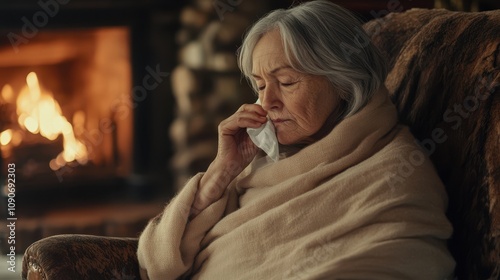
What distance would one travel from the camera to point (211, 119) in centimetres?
341

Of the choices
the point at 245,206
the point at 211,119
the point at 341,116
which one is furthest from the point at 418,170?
the point at 211,119

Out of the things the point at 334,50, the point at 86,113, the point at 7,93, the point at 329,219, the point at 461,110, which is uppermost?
the point at 334,50

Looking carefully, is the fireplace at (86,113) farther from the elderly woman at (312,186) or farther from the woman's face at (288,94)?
the woman's face at (288,94)

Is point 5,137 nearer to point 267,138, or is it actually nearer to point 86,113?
point 86,113

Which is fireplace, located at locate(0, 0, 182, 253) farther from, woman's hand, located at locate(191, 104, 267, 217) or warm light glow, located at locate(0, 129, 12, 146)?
woman's hand, located at locate(191, 104, 267, 217)

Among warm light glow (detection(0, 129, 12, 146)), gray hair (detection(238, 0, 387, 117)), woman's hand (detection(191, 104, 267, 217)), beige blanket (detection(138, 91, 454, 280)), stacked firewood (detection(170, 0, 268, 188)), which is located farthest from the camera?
stacked firewood (detection(170, 0, 268, 188))

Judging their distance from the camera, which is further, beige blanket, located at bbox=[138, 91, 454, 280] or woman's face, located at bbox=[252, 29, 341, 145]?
woman's face, located at bbox=[252, 29, 341, 145]

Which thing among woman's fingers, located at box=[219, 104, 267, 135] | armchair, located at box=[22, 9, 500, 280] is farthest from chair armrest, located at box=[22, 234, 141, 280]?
woman's fingers, located at box=[219, 104, 267, 135]

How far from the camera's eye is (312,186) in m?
1.59

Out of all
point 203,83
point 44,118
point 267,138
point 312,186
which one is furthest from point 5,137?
point 312,186

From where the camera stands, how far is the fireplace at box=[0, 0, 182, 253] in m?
3.28

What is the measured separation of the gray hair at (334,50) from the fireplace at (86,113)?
1774mm

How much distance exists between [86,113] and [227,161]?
5.60 ft

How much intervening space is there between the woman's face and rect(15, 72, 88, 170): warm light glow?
1815 millimetres
